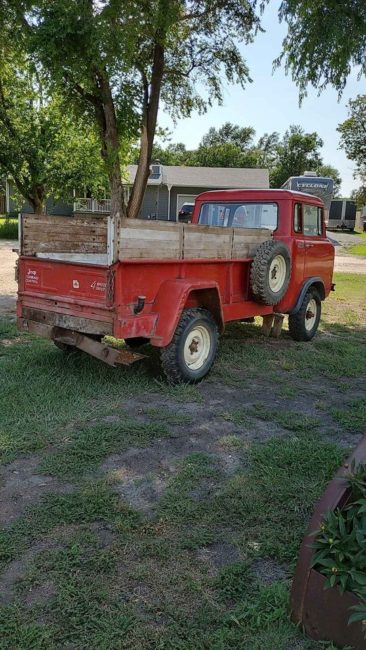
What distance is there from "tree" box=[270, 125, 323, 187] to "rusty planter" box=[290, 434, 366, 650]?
2466 inches

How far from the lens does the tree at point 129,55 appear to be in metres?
→ 7.42

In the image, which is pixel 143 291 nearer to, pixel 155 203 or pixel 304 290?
pixel 304 290

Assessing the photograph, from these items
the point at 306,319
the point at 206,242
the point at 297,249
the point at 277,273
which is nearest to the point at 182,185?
the point at 306,319

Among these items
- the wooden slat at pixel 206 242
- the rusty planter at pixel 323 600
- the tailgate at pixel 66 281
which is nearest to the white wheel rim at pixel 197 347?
the wooden slat at pixel 206 242

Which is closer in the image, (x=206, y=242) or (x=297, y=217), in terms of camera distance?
(x=206, y=242)

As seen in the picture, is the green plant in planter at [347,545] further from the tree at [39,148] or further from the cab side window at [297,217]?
the tree at [39,148]

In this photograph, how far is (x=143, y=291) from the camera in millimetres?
4859

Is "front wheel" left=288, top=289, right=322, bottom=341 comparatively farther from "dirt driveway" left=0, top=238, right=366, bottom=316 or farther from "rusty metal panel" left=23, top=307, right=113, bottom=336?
"dirt driveway" left=0, top=238, right=366, bottom=316

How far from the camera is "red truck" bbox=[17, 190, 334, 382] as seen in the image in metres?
4.70

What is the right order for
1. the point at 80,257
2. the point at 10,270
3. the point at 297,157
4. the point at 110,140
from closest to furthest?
the point at 80,257, the point at 110,140, the point at 10,270, the point at 297,157

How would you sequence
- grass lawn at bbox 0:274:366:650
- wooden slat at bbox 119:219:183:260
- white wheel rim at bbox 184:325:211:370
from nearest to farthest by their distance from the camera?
grass lawn at bbox 0:274:366:650 < wooden slat at bbox 119:219:183:260 < white wheel rim at bbox 184:325:211:370

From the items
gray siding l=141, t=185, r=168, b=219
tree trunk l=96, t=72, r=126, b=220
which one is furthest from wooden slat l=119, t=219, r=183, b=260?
gray siding l=141, t=185, r=168, b=219

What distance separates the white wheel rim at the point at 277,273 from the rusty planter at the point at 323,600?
13.5ft

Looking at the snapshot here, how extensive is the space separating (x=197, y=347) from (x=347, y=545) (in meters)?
3.61
